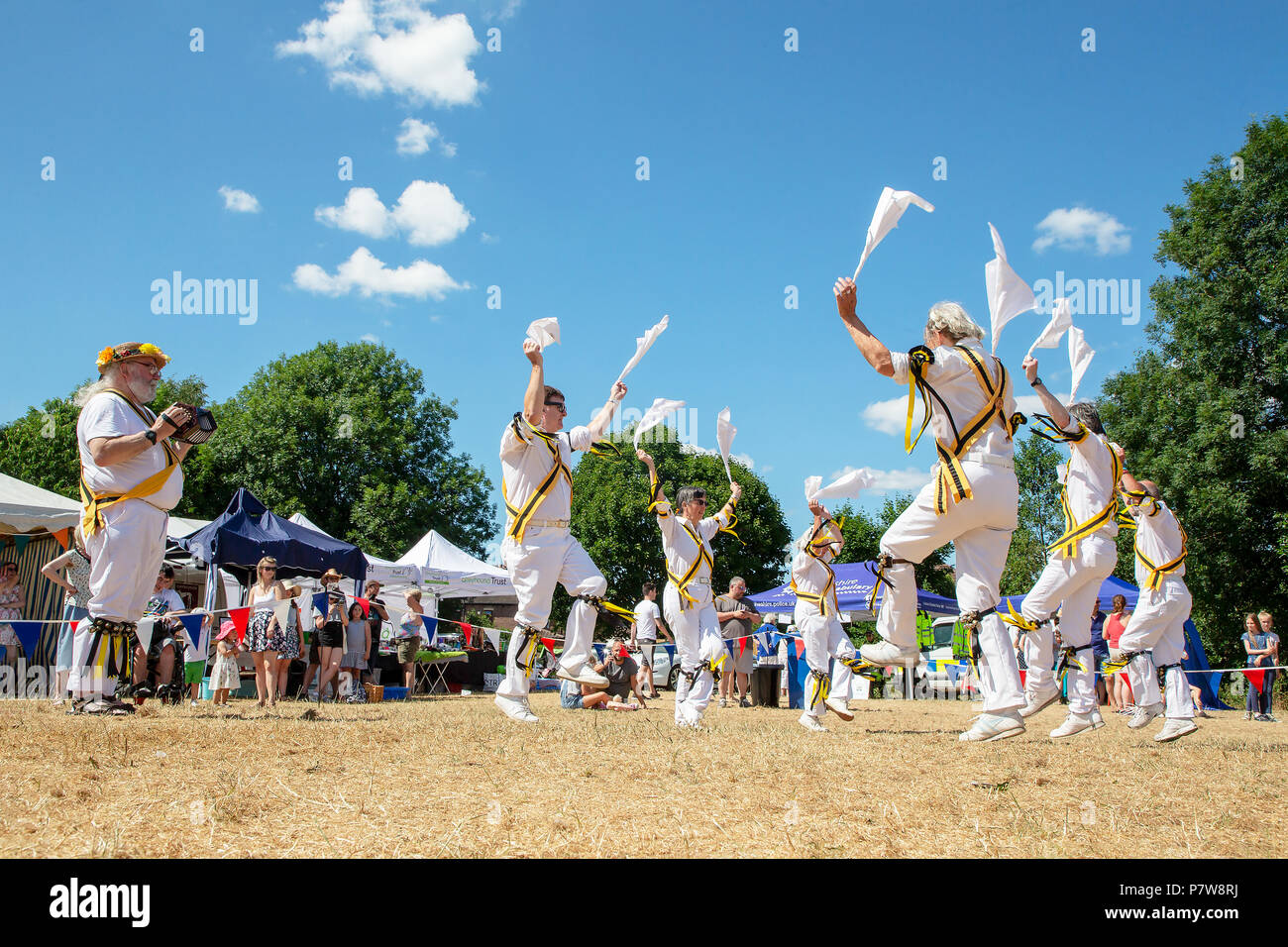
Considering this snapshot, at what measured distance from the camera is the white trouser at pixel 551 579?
21.0ft

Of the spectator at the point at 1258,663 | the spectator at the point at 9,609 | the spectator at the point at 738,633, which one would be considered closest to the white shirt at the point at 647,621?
the spectator at the point at 738,633

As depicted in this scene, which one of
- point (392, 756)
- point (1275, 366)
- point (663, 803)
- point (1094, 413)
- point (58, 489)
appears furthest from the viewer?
point (58, 489)

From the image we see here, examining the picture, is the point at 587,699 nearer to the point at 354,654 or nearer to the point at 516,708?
the point at 354,654

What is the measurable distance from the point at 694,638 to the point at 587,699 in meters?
3.33

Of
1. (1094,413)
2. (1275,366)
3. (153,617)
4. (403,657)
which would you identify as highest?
(1275,366)

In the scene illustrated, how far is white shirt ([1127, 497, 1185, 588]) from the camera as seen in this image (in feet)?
23.5

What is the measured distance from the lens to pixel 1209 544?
23.2 m

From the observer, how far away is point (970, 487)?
4738 mm

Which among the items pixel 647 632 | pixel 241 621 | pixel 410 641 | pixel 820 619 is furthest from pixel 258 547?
pixel 820 619

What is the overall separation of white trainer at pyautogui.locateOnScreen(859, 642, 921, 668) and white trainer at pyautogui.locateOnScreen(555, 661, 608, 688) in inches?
76.5
